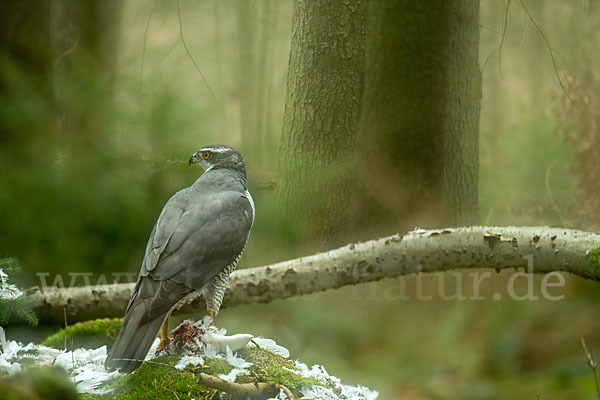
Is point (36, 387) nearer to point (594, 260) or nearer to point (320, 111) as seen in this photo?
point (320, 111)

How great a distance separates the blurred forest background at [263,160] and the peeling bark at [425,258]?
9cm

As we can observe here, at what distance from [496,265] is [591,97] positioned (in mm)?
2071

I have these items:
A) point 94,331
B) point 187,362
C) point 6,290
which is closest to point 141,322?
point 187,362

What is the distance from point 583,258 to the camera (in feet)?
7.63

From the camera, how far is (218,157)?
77.9 inches

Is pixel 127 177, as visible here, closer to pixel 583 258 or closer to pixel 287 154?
pixel 287 154

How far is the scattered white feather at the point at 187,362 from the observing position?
1673 millimetres

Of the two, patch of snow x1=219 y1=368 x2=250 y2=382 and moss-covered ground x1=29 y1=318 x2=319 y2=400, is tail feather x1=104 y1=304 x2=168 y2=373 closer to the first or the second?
moss-covered ground x1=29 y1=318 x2=319 y2=400

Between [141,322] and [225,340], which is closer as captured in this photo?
[141,322]

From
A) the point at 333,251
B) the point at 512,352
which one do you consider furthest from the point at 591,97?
the point at 333,251

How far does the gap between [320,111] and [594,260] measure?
125cm

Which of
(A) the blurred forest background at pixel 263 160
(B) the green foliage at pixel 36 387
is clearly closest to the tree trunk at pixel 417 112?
(A) the blurred forest background at pixel 263 160

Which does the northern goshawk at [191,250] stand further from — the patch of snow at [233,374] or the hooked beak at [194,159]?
the patch of snow at [233,374]

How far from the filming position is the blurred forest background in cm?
241
